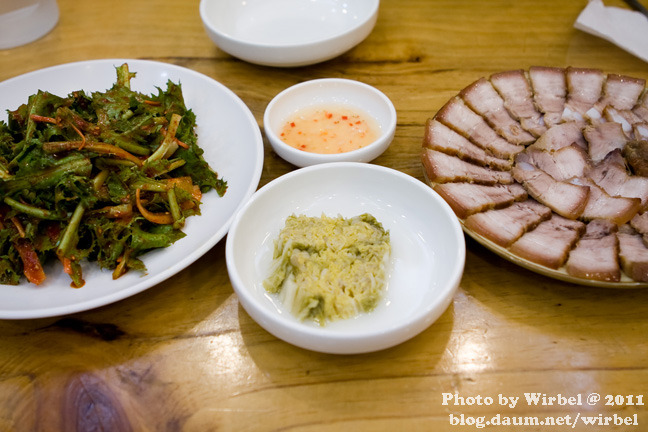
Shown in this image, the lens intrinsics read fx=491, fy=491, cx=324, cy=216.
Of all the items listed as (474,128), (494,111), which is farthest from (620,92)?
(474,128)

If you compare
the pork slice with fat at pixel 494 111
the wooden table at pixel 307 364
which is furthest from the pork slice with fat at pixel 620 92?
the wooden table at pixel 307 364

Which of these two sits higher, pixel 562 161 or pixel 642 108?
pixel 642 108

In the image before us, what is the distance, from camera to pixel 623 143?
2.05m

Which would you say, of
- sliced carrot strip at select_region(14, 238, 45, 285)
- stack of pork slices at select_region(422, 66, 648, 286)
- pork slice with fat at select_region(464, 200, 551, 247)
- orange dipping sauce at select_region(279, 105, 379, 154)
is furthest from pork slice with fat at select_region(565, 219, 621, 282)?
sliced carrot strip at select_region(14, 238, 45, 285)

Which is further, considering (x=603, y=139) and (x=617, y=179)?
(x=603, y=139)

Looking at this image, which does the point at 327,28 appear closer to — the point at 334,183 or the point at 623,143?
the point at 334,183

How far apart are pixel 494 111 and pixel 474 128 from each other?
0.18 meters

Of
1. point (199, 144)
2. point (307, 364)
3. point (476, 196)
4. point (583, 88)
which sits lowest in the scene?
point (307, 364)

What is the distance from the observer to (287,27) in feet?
10.2

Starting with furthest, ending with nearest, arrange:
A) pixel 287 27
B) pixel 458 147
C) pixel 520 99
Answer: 1. pixel 287 27
2. pixel 520 99
3. pixel 458 147

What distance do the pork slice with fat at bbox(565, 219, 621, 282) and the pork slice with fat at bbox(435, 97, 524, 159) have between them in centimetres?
49

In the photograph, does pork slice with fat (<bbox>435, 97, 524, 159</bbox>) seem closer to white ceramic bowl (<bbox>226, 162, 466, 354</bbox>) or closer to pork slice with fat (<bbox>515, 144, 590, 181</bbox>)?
pork slice with fat (<bbox>515, 144, 590, 181</bbox>)

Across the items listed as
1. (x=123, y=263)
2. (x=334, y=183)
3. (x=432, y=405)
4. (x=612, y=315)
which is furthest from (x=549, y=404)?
(x=123, y=263)

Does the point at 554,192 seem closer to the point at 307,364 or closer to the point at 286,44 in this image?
the point at 307,364
